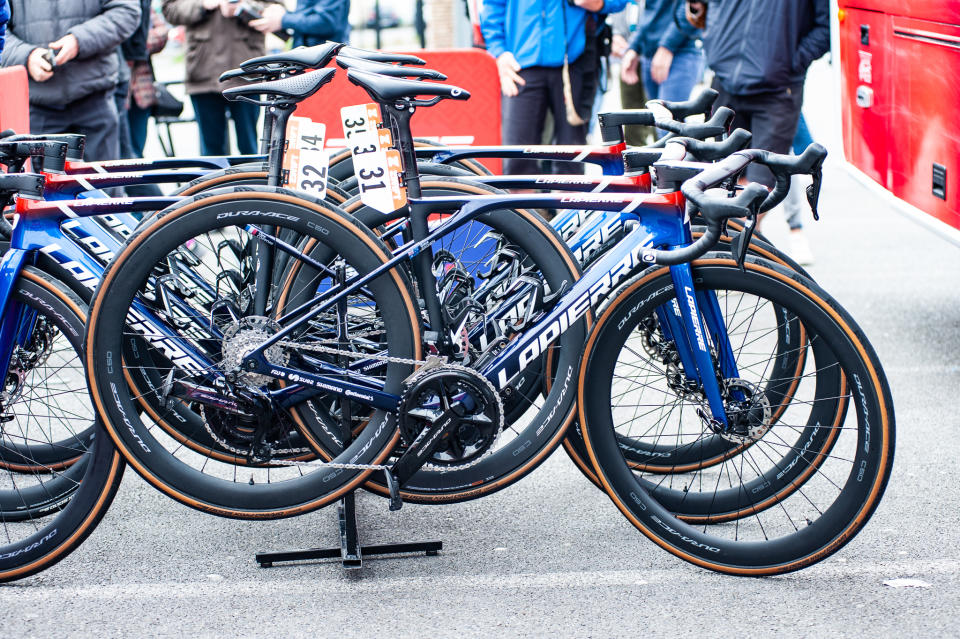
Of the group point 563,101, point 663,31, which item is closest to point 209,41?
point 563,101

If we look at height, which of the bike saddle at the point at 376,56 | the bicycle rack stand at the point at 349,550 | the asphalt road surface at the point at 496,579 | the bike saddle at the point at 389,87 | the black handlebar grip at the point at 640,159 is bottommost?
the asphalt road surface at the point at 496,579

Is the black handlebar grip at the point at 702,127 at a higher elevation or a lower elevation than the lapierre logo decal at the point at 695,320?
higher

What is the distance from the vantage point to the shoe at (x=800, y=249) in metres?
7.62

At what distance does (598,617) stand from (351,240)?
4.27 ft

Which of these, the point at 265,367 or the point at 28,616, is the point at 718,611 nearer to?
the point at 265,367

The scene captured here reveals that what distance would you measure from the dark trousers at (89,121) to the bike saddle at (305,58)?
123 inches

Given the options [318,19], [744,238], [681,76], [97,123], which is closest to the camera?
[744,238]

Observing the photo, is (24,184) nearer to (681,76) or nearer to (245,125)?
(245,125)

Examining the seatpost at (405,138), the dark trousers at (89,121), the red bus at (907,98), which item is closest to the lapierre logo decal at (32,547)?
the seatpost at (405,138)

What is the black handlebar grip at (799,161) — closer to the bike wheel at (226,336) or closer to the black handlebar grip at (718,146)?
the black handlebar grip at (718,146)

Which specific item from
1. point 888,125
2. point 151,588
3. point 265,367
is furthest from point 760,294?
point 888,125

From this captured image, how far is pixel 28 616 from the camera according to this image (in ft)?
10.7

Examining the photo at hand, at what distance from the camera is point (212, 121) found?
26.9ft

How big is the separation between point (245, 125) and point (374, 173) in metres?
4.97
